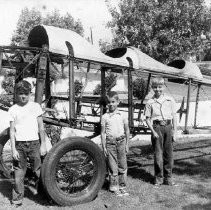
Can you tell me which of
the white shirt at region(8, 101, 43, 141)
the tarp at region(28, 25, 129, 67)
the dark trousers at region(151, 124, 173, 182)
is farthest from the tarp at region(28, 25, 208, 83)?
the dark trousers at region(151, 124, 173, 182)

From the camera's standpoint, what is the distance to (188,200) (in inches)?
217

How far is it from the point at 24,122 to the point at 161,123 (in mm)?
2269

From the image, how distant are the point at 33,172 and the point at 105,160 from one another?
3.64 ft

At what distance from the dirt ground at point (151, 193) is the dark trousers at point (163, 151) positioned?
0.80 ft

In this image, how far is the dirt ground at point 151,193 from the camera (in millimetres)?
5248

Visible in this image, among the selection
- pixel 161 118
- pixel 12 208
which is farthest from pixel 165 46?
pixel 12 208

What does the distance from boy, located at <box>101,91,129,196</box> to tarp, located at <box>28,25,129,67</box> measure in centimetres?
88

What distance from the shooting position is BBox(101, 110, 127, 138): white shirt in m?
5.61

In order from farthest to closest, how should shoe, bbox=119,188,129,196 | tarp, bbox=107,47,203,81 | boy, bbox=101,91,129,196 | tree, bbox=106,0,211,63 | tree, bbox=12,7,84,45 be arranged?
tree, bbox=12,7,84,45 < tree, bbox=106,0,211,63 < tarp, bbox=107,47,203,81 < shoe, bbox=119,188,129,196 < boy, bbox=101,91,129,196

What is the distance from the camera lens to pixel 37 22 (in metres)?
45.5

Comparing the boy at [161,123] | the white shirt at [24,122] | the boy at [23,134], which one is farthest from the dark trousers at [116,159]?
the white shirt at [24,122]

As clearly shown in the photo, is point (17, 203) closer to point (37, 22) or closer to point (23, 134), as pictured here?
point (23, 134)

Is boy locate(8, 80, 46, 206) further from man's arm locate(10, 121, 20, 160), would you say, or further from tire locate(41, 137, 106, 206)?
tire locate(41, 137, 106, 206)

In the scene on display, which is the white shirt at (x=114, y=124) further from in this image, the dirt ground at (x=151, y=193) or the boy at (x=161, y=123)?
the dirt ground at (x=151, y=193)
